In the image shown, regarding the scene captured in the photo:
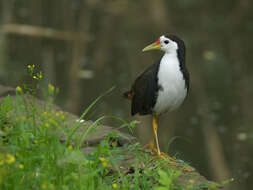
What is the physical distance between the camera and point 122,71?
8594 mm

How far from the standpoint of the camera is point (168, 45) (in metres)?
4.44

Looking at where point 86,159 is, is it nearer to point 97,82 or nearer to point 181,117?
point 181,117

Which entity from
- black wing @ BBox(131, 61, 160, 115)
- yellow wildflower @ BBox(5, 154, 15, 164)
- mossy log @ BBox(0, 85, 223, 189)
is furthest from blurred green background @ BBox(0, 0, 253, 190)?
yellow wildflower @ BBox(5, 154, 15, 164)

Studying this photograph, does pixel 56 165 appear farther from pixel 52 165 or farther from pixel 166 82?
pixel 166 82

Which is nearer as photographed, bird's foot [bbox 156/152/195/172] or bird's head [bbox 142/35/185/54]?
bird's foot [bbox 156/152/195/172]

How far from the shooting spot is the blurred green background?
22.1ft

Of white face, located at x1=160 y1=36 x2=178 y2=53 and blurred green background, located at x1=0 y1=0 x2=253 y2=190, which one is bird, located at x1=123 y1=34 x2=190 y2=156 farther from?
blurred green background, located at x1=0 y1=0 x2=253 y2=190

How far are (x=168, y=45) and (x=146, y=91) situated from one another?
1.47 ft

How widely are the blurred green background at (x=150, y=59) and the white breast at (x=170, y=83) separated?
79 cm

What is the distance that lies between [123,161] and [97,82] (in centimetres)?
433

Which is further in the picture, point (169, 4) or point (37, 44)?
point (169, 4)

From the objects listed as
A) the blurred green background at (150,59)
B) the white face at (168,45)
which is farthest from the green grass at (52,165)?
the blurred green background at (150,59)

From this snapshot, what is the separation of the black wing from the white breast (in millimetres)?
61

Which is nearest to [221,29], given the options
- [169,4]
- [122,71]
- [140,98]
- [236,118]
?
[169,4]
